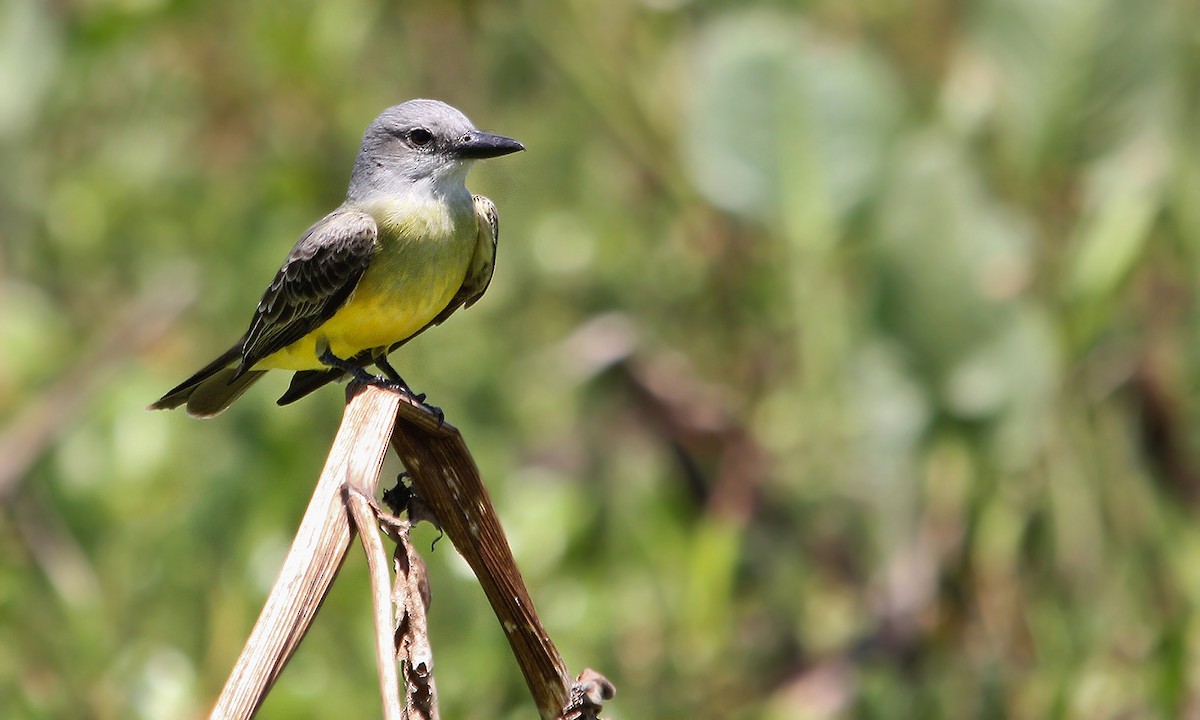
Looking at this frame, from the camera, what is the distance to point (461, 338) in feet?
16.9

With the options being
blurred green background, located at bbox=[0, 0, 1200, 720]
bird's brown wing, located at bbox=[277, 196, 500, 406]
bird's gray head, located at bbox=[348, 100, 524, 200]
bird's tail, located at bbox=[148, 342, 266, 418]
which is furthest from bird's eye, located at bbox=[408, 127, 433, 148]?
blurred green background, located at bbox=[0, 0, 1200, 720]

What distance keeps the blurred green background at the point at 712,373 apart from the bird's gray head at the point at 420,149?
73 centimetres

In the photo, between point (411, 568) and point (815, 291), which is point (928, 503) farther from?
point (411, 568)

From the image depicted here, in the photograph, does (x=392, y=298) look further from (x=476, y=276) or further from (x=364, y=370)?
(x=476, y=276)

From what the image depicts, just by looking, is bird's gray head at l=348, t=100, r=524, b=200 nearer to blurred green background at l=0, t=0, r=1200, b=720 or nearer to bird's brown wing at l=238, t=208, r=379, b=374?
bird's brown wing at l=238, t=208, r=379, b=374

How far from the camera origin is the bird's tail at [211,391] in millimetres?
3824

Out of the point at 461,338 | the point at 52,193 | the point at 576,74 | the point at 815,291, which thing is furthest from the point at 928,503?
the point at 52,193

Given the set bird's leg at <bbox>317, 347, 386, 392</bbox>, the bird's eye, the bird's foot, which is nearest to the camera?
the bird's foot

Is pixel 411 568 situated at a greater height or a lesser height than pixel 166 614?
lesser

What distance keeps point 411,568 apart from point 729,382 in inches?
152

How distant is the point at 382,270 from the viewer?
3736 millimetres

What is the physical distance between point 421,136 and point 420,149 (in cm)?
3

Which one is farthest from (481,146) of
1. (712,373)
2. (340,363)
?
(712,373)

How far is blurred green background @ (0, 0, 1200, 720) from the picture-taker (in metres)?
4.08
